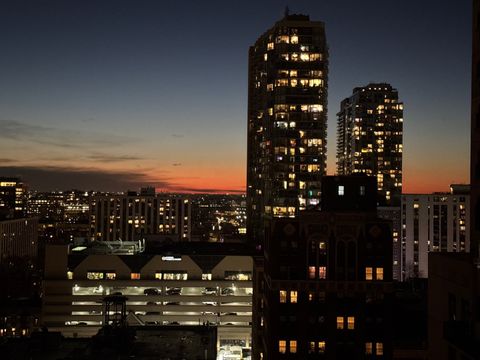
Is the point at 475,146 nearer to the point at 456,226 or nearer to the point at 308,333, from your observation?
the point at 308,333

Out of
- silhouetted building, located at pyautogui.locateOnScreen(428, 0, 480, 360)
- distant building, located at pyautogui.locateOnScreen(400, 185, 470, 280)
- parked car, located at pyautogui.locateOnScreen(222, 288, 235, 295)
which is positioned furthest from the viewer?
distant building, located at pyautogui.locateOnScreen(400, 185, 470, 280)

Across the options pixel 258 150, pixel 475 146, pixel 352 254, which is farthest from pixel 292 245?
pixel 258 150

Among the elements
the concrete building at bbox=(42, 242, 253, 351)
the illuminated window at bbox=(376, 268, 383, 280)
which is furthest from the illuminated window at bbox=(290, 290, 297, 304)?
the concrete building at bbox=(42, 242, 253, 351)

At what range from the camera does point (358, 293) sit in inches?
2685

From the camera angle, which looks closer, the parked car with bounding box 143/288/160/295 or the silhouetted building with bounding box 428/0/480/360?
the silhouetted building with bounding box 428/0/480/360

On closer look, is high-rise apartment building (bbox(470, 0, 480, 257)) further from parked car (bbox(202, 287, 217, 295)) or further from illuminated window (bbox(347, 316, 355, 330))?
parked car (bbox(202, 287, 217, 295))

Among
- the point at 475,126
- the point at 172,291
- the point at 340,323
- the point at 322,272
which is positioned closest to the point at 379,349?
the point at 340,323

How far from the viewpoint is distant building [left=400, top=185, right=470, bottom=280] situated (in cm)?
16875

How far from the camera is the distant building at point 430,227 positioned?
16875 centimetres

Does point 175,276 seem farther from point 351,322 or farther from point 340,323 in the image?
point 351,322

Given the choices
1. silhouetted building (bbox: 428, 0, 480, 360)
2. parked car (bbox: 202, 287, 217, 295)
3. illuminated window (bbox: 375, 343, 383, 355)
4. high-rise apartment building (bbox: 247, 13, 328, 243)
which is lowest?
parked car (bbox: 202, 287, 217, 295)

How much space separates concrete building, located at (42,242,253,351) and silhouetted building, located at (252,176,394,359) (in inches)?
1550

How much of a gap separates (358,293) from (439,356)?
125ft

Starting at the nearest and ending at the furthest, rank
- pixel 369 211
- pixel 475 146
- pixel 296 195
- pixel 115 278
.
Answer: pixel 475 146 → pixel 369 211 → pixel 115 278 → pixel 296 195
